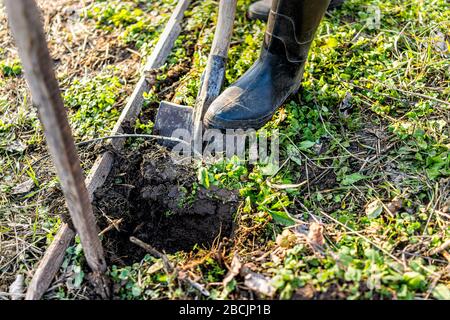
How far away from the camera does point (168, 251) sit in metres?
→ 2.51

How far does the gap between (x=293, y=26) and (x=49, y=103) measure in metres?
1.50

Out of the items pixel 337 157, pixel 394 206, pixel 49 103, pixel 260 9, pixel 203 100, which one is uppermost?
pixel 49 103

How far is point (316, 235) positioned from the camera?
225 centimetres

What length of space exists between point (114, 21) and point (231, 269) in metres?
2.45

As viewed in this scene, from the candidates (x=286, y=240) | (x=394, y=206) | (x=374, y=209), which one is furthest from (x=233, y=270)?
(x=394, y=206)

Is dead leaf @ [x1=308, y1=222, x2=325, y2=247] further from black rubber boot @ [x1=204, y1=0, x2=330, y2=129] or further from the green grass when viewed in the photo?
black rubber boot @ [x1=204, y1=0, x2=330, y2=129]

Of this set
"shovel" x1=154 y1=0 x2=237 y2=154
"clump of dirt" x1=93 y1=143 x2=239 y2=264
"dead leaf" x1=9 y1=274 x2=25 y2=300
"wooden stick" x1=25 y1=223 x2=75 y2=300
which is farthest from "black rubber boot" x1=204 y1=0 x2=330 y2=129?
"dead leaf" x1=9 y1=274 x2=25 y2=300

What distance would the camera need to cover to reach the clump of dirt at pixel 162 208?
253 centimetres

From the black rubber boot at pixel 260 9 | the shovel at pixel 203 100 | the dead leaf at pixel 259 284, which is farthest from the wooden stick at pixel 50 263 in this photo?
the black rubber boot at pixel 260 9

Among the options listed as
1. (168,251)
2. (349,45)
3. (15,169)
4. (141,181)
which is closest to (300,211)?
(168,251)

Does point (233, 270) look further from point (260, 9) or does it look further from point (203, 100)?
point (260, 9)

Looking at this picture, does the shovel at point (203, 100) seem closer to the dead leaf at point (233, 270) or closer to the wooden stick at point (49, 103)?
the dead leaf at point (233, 270)

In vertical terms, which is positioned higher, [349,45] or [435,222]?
[349,45]

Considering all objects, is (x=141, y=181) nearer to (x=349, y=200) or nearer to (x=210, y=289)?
(x=210, y=289)
